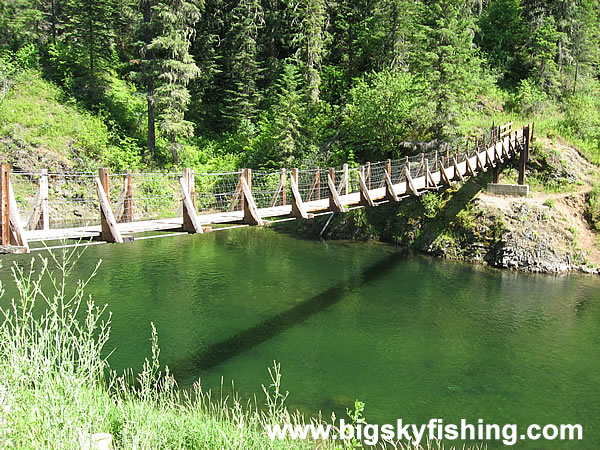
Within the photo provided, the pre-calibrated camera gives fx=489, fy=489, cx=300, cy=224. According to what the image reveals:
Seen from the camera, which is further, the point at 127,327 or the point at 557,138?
the point at 557,138

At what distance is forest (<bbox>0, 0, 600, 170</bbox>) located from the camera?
21.1 meters

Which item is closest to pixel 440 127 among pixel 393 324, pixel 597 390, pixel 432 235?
pixel 432 235

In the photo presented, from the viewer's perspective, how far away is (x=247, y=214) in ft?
28.5

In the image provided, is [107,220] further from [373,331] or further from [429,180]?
[429,180]

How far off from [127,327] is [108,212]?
168 inches

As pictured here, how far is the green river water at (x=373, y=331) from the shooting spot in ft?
26.6

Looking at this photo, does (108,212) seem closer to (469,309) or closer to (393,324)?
(393,324)

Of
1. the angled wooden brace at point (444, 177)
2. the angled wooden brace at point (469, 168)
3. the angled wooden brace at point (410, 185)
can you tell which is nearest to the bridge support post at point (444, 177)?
the angled wooden brace at point (444, 177)


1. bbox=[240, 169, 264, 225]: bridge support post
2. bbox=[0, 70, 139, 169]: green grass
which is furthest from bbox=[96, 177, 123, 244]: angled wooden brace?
bbox=[0, 70, 139, 169]: green grass

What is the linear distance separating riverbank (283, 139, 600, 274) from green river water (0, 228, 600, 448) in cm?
79

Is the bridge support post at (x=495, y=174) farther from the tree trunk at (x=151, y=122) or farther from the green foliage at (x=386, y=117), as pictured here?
the tree trunk at (x=151, y=122)

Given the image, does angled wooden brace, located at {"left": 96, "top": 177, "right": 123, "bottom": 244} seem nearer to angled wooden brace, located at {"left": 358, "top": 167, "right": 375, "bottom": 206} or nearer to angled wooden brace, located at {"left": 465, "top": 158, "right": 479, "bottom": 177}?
angled wooden brace, located at {"left": 358, "top": 167, "right": 375, "bottom": 206}

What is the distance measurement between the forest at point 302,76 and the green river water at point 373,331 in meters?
7.65

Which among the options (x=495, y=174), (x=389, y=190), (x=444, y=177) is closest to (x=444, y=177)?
(x=444, y=177)
